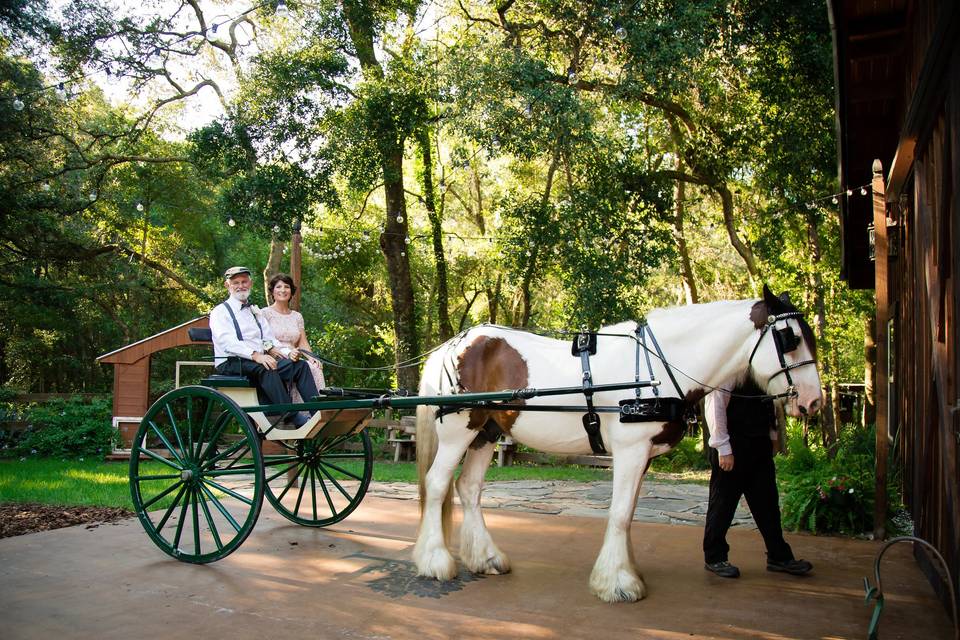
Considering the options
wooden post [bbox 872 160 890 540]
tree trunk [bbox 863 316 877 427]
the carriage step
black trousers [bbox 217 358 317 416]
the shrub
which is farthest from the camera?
tree trunk [bbox 863 316 877 427]

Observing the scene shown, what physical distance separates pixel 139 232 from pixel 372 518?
1822 cm

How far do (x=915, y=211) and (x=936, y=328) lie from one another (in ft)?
5.19

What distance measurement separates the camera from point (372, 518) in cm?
709

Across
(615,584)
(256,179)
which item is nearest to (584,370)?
(615,584)

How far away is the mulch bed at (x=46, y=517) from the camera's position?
6.37 m

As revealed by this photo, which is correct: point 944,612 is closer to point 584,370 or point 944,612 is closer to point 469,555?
point 584,370

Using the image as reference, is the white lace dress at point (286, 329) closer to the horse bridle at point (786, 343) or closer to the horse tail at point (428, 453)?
the horse tail at point (428, 453)

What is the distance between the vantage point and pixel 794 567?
503 cm

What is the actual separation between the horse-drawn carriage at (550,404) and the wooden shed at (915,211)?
33.9 inches

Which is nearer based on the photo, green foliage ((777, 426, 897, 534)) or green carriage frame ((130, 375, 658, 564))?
green carriage frame ((130, 375, 658, 564))

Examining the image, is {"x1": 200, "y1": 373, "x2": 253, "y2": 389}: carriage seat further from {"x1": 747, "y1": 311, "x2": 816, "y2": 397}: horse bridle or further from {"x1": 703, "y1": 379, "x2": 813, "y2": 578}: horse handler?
{"x1": 747, "y1": 311, "x2": 816, "y2": 397}: horse bridle

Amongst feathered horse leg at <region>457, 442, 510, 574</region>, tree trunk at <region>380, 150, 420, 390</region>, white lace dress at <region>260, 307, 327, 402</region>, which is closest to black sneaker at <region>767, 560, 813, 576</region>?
feathered horse leg at <region>457, 442, 510, 574</region>

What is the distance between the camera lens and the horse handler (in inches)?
195

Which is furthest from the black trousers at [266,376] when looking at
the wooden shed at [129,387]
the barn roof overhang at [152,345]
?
Answer: the wooden shed at [129,387]
